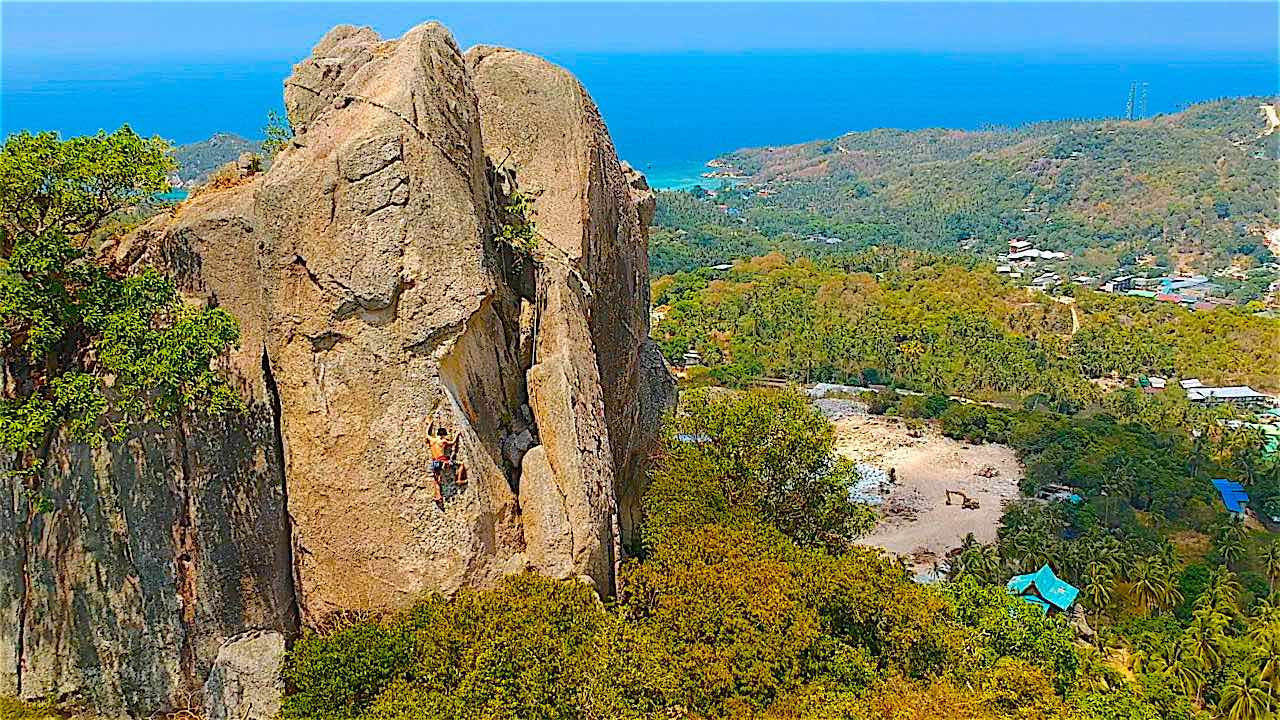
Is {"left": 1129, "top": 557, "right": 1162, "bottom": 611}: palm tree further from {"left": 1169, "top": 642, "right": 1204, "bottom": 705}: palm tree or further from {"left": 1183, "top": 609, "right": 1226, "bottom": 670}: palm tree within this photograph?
{"left": 1169, "top": 642, "right": 1204, "bottom": 705}: palm tree

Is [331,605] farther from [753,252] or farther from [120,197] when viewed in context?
[753,252]

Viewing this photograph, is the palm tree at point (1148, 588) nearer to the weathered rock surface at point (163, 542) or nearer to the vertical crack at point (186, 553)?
the weathered rock surface at point (163, 542)

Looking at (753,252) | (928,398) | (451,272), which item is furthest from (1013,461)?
(753,252)

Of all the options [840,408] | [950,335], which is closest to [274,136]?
[840,408]

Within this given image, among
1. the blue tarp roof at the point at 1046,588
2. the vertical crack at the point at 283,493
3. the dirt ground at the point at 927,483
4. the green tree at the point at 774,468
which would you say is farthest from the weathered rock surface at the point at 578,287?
the dirt ground at the point at 927,483

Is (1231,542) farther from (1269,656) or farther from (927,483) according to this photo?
(1269,656)
